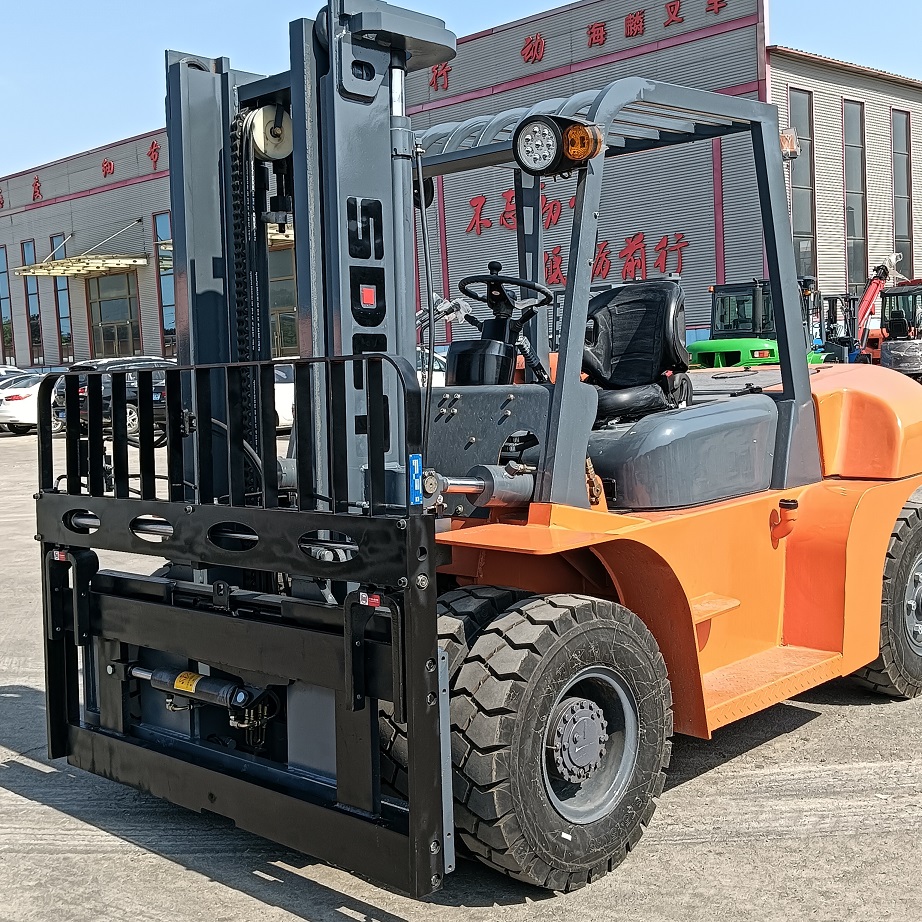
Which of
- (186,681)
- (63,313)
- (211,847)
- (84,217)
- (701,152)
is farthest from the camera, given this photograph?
(63,313)

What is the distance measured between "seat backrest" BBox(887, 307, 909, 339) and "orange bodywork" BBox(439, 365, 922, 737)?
21302 mm

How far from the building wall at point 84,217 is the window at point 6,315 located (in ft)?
1.40

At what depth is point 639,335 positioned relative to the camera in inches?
197

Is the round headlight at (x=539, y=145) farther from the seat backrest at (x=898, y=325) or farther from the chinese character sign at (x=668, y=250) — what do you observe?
the chinese character sign at (x=668, y=250)

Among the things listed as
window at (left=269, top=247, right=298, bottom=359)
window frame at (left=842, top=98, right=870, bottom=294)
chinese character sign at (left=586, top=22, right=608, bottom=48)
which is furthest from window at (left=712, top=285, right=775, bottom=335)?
window at (left=269, top=247, right=298, bottom=359)

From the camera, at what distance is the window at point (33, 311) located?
4841 centimetres

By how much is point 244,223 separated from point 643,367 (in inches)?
68.5

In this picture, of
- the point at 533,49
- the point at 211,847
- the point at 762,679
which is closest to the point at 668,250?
the point at 533,49

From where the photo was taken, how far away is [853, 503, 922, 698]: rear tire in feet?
18.3

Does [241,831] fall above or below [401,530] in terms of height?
below

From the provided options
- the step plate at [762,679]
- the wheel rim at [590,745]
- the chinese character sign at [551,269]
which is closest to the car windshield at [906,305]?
the chinese character sign at [551,269]

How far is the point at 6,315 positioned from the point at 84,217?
7.77 m

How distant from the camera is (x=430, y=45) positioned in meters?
4.04

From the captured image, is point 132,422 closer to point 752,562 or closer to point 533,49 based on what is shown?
point 533,49
